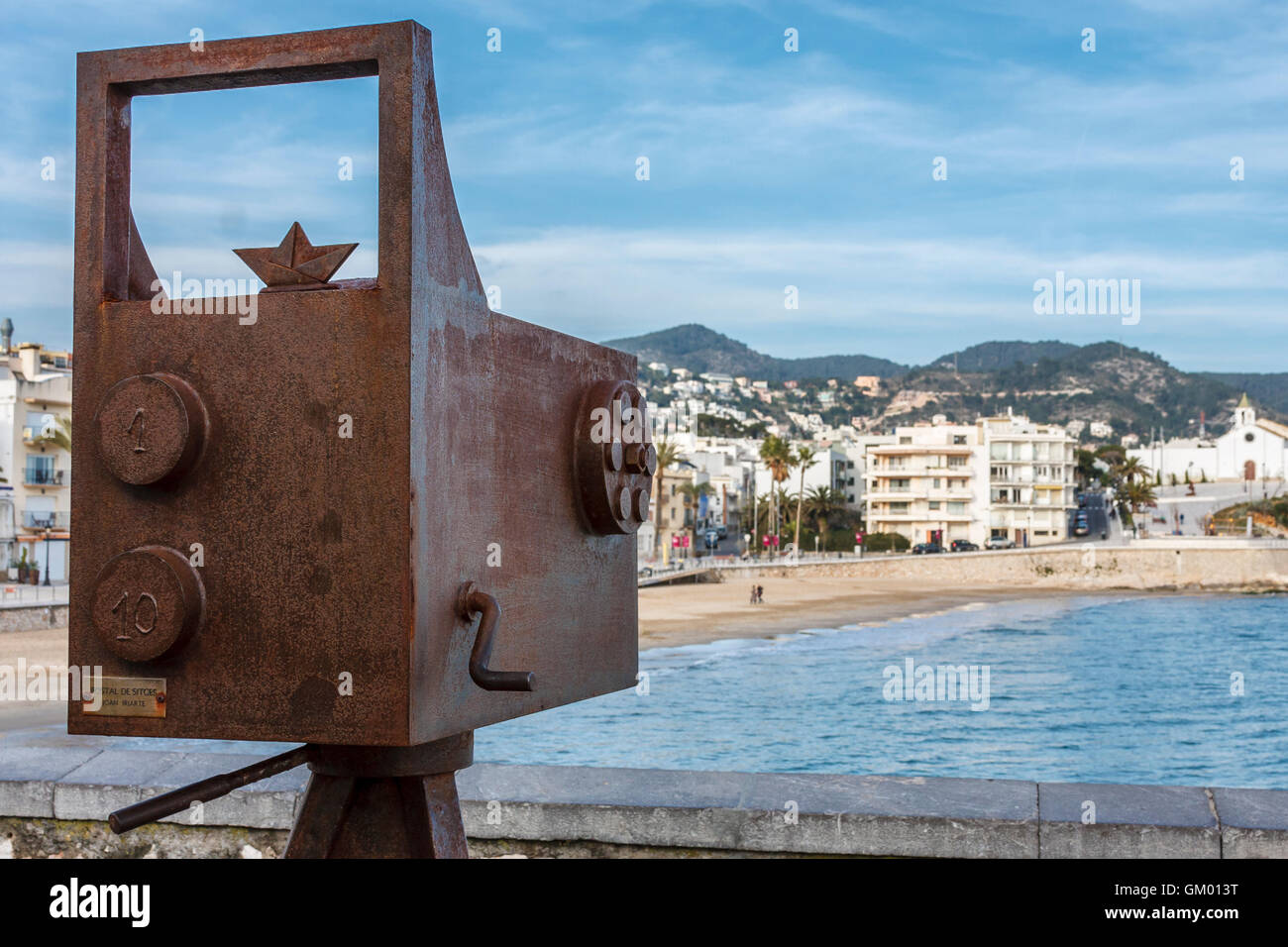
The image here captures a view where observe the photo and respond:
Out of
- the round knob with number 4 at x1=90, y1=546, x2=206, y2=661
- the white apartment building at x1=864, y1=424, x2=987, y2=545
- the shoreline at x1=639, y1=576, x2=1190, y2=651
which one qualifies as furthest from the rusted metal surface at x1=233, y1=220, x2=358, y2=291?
the white apartment building at x1=864, y1=424, x2=987, y2=545

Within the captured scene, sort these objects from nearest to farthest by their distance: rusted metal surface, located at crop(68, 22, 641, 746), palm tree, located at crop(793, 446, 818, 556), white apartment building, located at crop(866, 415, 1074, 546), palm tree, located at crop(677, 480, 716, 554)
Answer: rusted metal surface, located at crop(68, 22, 641, 746), palm tree, located at crop(793, 446, 818, 556), white apartment building, located at crop(866, 415, 1074, 546), palm tree, located at crop(677, 480, 716, 554)

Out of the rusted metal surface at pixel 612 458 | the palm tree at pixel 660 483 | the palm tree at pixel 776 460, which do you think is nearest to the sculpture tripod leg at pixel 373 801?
the rusted metal surface at pixel 612 458

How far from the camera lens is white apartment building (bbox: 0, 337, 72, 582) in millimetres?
56656

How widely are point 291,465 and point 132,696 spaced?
1.81 ft

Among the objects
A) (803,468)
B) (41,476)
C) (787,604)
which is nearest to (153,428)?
(41,476)

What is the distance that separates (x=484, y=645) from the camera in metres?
2.44

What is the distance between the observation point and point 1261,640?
194ft

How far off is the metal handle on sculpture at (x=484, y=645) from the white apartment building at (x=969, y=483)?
326ft

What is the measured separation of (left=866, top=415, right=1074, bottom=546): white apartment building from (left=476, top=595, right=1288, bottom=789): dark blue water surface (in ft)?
129

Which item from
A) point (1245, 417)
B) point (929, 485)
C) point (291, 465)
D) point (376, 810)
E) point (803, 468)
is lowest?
point (376, 810)

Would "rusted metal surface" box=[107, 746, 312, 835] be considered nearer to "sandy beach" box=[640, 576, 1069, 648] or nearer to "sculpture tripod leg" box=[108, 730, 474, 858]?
"sculpture tripod leg" box=[108, 730, 474, 858]

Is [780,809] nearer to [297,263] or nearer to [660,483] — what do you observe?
[297,263]
